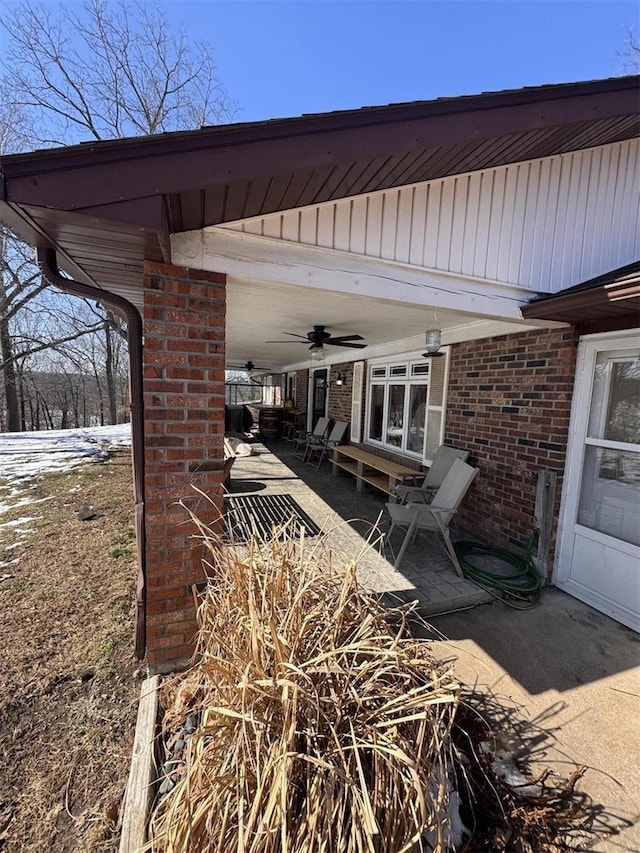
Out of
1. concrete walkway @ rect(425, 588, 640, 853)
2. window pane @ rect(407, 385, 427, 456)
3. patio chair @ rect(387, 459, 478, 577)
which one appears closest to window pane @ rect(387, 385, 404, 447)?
window pane @ rect(407, 385, 427, 456)

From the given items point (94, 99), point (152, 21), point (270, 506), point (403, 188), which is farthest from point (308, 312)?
point (94, 99)

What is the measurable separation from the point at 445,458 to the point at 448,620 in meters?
2.04

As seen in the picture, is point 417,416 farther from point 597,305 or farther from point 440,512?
point 597,305

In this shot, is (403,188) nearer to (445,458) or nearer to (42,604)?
(445,458)

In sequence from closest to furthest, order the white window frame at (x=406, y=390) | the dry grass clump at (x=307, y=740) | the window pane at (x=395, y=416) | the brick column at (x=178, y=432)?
the dry grass clump at (x=307, y=740) → the brick column at (x=178, y=432) → the white window frame at (x=406, y=390) → the window pane at (x=395, y=416)

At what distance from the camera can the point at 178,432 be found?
2.09 m

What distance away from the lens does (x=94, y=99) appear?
10.9 metres

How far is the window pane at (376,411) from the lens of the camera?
6773 millimetres

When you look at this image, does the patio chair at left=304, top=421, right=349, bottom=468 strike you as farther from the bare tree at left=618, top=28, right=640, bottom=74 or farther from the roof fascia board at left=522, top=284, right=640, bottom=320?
the bare tree at left=618, top=28, right=640, bottom=74

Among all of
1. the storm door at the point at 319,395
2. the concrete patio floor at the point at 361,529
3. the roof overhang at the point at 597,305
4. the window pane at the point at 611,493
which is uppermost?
the roof overhang at the point at 597,305

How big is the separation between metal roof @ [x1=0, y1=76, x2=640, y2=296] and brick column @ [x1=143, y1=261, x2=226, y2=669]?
27 cm

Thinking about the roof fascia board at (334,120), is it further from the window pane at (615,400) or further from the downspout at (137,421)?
the window pane at (615,400)

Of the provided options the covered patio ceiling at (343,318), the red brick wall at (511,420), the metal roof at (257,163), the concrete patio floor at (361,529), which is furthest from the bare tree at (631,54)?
the concrete patio floor at (361,529)

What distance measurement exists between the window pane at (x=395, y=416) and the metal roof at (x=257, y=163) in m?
3.73
